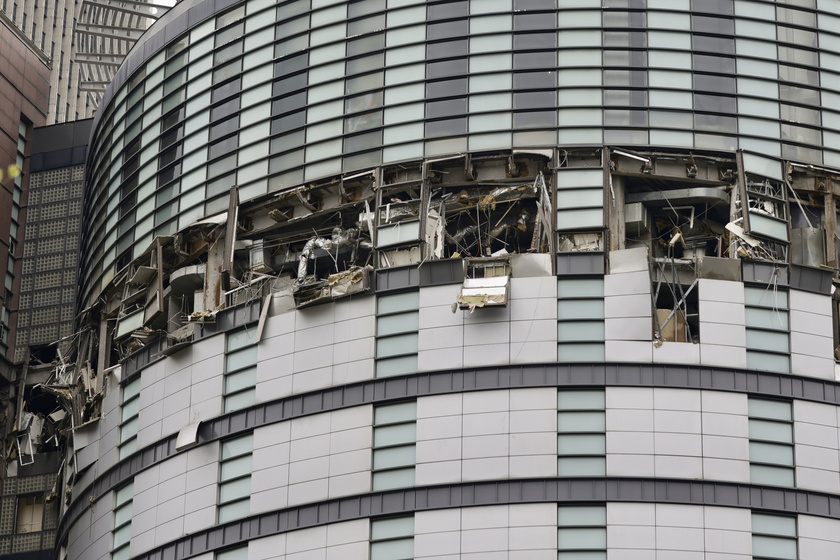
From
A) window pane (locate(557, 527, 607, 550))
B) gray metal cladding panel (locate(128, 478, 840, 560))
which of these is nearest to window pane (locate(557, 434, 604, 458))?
gray metal cladding panel (locate(128, 478, 840, 560))

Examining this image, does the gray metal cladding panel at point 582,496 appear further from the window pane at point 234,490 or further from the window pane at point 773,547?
the window pane at point 234,490

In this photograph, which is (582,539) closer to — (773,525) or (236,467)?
(773,525)

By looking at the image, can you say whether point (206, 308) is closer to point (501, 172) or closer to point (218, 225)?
point (218, 225)

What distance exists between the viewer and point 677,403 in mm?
77750

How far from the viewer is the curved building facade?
77125 mm

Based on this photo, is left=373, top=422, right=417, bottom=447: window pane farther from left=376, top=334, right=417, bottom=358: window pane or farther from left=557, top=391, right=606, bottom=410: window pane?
left=557, top=391, right=606, bottom=410: window pane

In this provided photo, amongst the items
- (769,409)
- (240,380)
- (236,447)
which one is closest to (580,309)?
(769,409)

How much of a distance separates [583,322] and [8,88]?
44987mm

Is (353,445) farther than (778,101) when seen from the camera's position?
No

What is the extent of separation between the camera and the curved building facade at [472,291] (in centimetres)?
7712

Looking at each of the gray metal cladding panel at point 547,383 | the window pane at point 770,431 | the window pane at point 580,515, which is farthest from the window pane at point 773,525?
the window pane at point 580,515

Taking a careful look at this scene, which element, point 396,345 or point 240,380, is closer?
point 396,345

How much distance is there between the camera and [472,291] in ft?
261

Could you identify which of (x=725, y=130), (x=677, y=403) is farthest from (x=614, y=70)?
(x=677, y=403)
